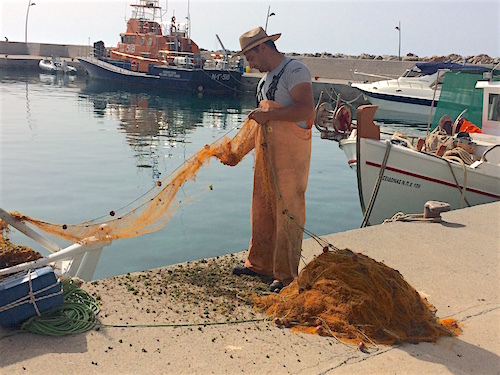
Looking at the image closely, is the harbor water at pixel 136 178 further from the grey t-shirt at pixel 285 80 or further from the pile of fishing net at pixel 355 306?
the pile of fishing net at pixel 355 306

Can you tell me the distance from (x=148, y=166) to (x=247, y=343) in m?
11.2

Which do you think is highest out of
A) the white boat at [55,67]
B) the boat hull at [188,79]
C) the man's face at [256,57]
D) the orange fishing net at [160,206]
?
the white boat at [55,67]

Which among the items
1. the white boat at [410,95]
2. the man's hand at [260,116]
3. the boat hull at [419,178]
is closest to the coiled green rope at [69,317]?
the man's hand at [260,116]

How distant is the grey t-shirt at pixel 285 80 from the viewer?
14.4 feet

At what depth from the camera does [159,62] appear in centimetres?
3956

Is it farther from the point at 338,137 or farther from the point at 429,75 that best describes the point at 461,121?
the point at 429,75

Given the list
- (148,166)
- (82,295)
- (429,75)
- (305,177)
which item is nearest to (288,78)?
(305,177)

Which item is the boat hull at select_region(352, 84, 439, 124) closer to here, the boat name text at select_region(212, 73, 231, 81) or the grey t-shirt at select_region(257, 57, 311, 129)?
the boat name text at select_region(212, 73, 231, 81)

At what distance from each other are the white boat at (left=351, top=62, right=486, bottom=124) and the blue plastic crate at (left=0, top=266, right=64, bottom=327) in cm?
2607

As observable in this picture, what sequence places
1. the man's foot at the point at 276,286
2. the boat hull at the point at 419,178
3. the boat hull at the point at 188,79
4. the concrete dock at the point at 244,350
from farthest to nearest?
the boat hull at the point at 188,79 → the boat hull at the point at 419,178 → the man's foot at the point at 276,286 → the concrete dock at the point at 244,350

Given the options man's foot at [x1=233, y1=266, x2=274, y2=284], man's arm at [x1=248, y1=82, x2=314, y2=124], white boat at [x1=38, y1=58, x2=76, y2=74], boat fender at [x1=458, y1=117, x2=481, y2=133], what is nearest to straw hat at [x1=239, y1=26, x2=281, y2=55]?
man's arm at [x1=248, y1=82, x2=314, y2=124]

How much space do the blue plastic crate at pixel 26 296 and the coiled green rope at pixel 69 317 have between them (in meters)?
0.06

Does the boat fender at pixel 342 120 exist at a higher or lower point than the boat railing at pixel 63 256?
higher

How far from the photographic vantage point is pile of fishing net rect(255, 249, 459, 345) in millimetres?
3785
